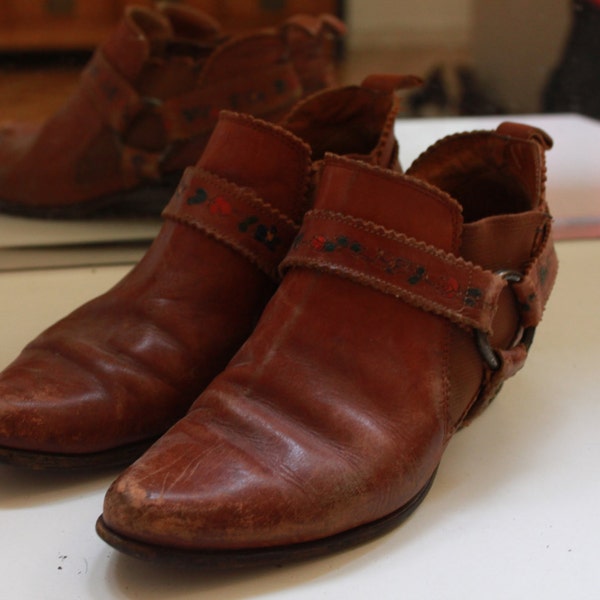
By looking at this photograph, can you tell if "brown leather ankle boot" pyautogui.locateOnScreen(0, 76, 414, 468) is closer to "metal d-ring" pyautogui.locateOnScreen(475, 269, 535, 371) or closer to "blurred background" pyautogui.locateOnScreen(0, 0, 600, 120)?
"metal d-ring" pyautogui.locateOnScreen(475, 269, 535, 371)

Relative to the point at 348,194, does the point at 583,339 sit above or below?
below

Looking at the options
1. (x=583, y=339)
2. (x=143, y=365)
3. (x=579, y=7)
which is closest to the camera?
(x=143, y=365)

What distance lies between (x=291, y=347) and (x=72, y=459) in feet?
0.62

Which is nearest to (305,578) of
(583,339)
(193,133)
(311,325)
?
(311,325)

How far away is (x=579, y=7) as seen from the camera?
1.43m

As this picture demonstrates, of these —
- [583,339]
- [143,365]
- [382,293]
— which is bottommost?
[583,339]

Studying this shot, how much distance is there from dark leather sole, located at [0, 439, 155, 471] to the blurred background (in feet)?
2.45

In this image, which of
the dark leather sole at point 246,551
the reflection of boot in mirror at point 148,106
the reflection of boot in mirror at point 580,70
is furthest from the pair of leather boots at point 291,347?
the reflection of boot in mirror at point 580,70

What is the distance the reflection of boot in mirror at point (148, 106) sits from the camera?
1224 mm

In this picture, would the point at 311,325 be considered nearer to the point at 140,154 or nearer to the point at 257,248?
the point at 257,248

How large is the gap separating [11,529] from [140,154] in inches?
28.1

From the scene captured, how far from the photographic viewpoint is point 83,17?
1.28 metres

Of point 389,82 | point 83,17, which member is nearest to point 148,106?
point 83,17

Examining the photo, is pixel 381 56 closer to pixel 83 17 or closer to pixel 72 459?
pixel 83 17
